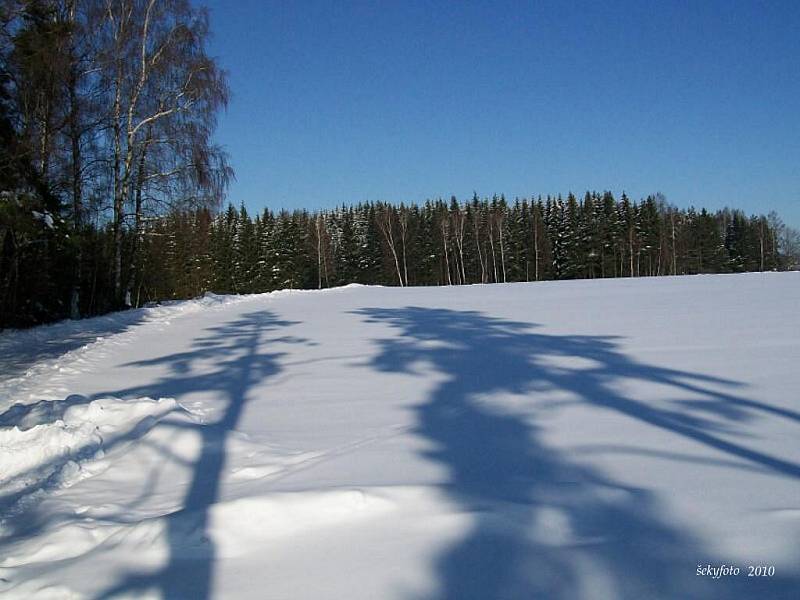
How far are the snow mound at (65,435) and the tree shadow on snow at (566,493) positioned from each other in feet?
7.01

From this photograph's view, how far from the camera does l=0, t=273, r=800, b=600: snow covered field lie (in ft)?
5.95

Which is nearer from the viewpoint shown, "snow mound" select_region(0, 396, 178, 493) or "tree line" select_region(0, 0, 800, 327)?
"snow mound" select_region(0, 396, 178, 493)

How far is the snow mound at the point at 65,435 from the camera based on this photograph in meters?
3.24

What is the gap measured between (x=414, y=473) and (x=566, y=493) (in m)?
0.77

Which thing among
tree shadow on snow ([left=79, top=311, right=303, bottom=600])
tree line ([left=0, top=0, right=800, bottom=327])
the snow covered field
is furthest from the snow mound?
tree line ([left=0, top=0, right=800, bottom=327])

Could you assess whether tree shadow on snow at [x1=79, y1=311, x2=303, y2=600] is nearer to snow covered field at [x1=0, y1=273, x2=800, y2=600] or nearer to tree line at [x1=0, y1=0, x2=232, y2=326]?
snow covered field at [x1=0, y1=273, x2=800, y2=600]

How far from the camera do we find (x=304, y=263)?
4528 centimetres

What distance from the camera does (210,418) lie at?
4.21 metres

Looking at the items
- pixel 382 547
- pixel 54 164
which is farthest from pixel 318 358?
pixel 54 164

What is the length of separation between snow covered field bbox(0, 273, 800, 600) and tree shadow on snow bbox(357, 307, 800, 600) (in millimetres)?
10

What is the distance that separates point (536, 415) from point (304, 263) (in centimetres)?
4275

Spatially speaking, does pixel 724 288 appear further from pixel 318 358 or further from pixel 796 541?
pixel 796 541

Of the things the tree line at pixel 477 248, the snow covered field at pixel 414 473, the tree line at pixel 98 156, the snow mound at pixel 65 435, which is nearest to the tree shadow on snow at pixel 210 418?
the snow covered field at pixel 414 473

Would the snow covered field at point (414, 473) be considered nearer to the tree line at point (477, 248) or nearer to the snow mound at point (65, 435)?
the snow mound at point (65, 435)
